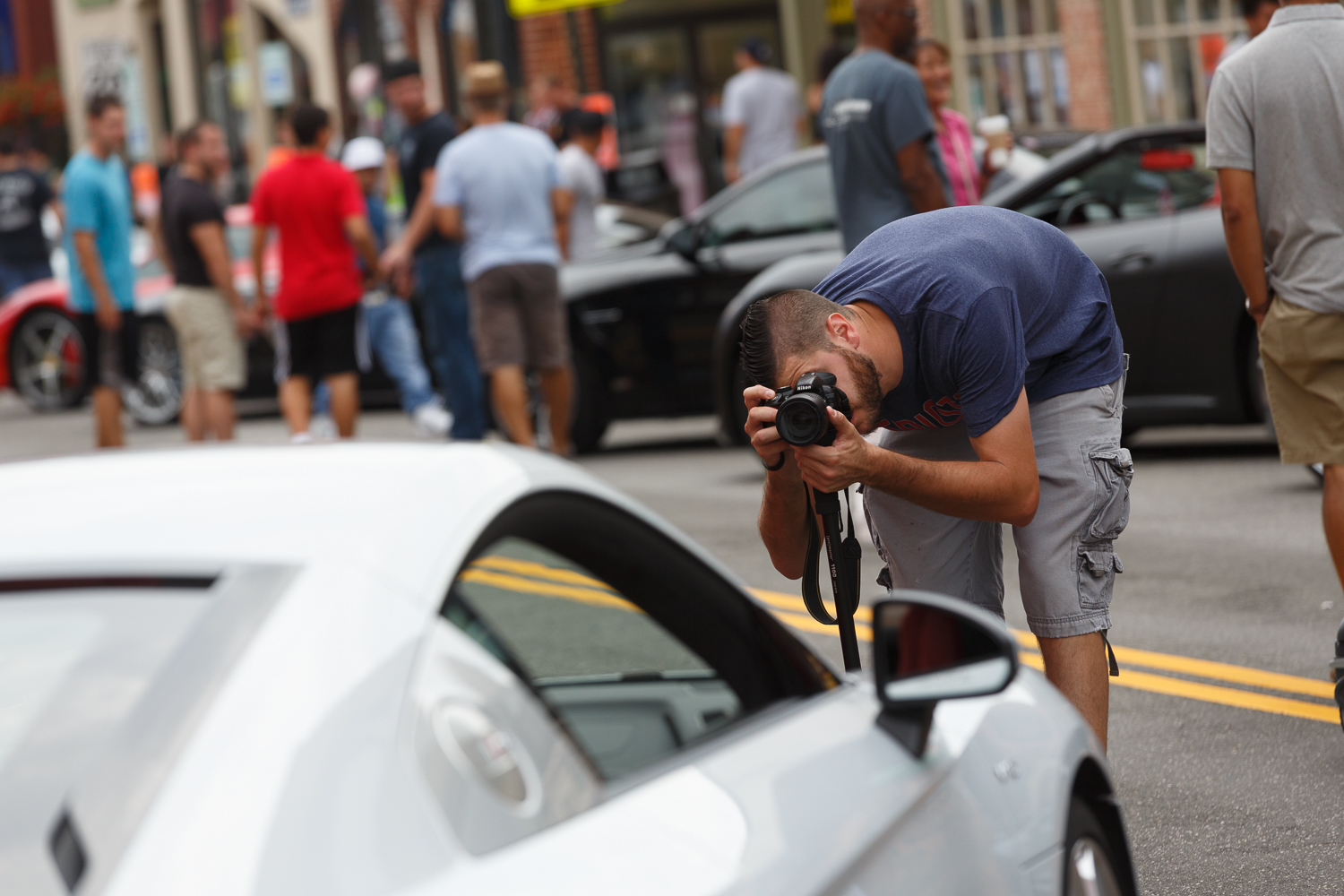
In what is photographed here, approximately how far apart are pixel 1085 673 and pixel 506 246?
20.5 feet

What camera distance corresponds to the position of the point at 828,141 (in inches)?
272

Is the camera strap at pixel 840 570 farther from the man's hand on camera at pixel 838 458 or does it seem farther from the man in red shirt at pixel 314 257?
the man in red shirt at pixel 314 257

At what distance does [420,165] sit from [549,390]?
1.60 meters

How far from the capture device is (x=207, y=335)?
395 inches

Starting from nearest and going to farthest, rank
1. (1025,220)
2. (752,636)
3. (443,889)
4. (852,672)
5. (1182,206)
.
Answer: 1. (443,889)
2. (752,636)
3. (852,672)
4. (1025,220)
5. (1182,206)

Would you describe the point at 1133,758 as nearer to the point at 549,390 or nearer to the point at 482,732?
the point at 482,732

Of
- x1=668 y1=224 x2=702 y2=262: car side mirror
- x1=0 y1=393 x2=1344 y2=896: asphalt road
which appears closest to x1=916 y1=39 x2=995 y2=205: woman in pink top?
x1=0 y1=393 x2=1344 y2=896: asphalt road

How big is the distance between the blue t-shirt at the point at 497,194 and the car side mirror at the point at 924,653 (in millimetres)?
7267

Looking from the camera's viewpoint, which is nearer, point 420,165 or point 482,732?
point 482,732

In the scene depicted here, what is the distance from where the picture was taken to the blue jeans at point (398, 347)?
36.9 feet

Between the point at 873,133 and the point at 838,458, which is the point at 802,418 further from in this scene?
the point at 873,133

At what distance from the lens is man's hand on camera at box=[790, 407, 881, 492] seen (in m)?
2.88

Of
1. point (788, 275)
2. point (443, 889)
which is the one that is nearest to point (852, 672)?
point (443, 889)

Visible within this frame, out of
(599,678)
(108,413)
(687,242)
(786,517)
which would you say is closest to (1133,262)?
(687,242)
